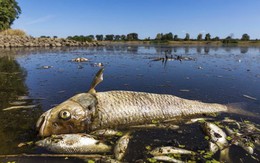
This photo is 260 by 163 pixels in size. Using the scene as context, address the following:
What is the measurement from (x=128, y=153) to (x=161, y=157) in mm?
724

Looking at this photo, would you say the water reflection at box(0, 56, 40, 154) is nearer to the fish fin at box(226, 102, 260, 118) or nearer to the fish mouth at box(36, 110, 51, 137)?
the fish mouth at box(36, 110, 51, 137)

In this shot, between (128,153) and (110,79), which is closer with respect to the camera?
(128,153)

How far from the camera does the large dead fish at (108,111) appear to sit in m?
5.44

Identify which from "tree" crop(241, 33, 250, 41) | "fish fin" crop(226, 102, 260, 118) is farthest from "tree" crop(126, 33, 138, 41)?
"fish fin" crop(226, 102, 260, 118)

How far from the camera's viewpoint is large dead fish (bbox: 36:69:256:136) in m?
5.44

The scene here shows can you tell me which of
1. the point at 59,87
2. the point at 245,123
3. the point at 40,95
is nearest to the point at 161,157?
the point at 245,123

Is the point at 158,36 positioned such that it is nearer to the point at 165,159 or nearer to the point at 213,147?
the point at 213,147

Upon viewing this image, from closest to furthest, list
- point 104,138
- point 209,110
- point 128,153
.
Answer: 1. point 128,153
2. point 104,138
3. point 209,110

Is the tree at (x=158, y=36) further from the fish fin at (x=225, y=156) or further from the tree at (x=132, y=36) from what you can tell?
the fish fin at (x=225, y=156)

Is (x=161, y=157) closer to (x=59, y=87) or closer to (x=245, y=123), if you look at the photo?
(x=245, y=123)

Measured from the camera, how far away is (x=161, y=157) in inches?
182

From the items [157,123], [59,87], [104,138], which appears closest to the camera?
[104,138]

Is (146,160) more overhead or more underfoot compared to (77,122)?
more underfoot

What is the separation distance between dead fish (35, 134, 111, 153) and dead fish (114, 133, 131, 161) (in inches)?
8.9
